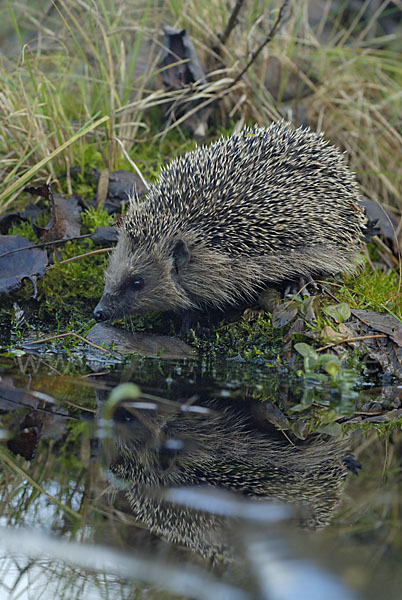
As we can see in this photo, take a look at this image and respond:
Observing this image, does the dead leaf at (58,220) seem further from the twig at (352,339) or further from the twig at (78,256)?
the twig at (352,339)

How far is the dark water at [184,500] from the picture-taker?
2.14 meters

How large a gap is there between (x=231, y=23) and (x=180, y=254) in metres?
3.77

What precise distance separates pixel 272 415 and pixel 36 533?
1906 millimetres

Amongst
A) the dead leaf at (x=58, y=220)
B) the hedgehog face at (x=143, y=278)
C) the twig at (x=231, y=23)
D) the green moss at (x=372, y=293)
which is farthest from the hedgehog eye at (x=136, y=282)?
the twig at (x=231, y=23)

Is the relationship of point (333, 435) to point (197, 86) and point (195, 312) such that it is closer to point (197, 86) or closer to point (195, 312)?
point (195, 312)

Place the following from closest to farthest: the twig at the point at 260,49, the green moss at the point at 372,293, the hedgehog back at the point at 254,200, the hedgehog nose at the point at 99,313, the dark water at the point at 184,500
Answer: the dark water at the point at 184,500, the hedgehog nose at the point at 99,313, the hedgehog back at the point at 254,200, the green moss at the point at 372,293, the twig at the point at 260,49

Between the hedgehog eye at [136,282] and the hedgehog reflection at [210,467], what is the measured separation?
2.07 metres

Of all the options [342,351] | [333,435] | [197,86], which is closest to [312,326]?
[342,351]

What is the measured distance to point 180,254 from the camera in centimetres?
582

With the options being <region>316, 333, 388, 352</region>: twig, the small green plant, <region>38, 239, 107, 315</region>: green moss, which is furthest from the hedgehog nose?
<region>316, 333, 388, 352</region>: twig

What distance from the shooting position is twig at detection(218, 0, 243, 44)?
25.6 feet

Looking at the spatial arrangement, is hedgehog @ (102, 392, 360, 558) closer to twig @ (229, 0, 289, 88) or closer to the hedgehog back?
the hedgehog back

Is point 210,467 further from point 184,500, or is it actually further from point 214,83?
point 214,83

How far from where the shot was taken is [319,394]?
4574mm
